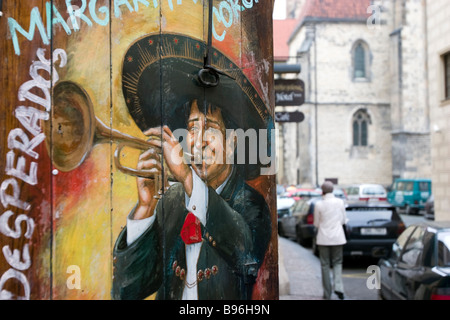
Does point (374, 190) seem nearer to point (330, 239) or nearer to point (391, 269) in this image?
point (330, 239)

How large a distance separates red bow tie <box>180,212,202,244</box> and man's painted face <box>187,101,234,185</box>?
203 mm

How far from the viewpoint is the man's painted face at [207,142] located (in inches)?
103

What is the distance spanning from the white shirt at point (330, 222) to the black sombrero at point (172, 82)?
5893mm

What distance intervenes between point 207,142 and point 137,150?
0.40 m

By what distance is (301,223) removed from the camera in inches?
654

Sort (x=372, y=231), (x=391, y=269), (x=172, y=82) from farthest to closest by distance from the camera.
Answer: (x=372, y=231) → (x=391, y=269) → (x=172, y=82)

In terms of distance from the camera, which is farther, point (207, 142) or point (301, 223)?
point (301, 223)

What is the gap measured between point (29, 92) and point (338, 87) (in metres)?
45.0

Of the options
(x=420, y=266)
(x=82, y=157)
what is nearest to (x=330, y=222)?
(x=420, y=266)

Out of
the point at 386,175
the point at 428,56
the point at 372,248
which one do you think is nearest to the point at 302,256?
the point at 372,248

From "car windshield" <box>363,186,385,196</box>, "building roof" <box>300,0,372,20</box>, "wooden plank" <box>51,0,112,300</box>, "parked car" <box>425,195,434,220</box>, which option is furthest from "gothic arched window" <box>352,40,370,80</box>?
"wooden plank" <box>51,0,112,300</box>

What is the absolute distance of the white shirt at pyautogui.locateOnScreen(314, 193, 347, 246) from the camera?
8.41 meters

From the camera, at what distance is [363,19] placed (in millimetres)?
45562

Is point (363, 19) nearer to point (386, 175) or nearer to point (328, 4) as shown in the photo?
point (328, 4)
